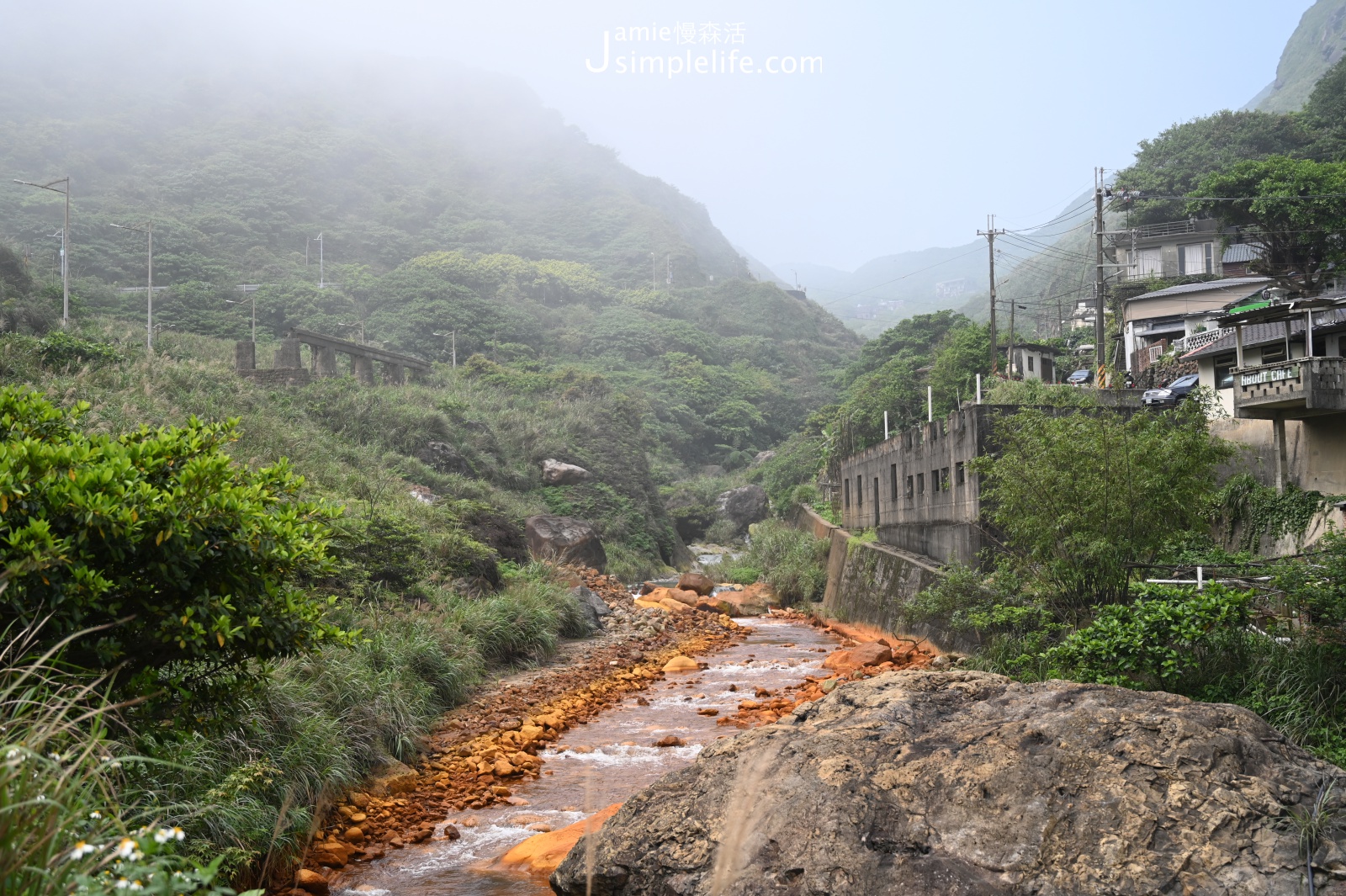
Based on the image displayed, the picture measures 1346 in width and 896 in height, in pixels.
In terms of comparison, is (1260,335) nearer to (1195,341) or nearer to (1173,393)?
(1173,393)

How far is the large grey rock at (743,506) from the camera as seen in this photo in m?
47.5

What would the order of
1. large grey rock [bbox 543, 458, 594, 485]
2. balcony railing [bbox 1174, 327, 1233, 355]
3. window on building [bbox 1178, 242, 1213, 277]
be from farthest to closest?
window on building [bbox 1178, 242, 1213, 277]
large grey rock [bbox 543, 458, 594, 485]
balcony railing [bbox 1174, 327, 1233, 355]

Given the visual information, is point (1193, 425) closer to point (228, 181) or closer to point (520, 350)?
point (520, 350)

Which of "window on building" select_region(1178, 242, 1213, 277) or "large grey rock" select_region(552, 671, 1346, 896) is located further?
"window on building" select_region(1178, 242, 1213, 277)

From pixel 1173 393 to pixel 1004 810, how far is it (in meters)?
25.0

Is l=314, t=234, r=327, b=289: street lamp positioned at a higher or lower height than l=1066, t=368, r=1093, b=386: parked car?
higher

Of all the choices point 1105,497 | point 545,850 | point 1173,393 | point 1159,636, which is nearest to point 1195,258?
point 1173,393

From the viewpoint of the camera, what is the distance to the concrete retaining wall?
18016mm

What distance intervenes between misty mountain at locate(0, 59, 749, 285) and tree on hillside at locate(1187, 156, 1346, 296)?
58.5m

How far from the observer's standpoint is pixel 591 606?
20.9 meters

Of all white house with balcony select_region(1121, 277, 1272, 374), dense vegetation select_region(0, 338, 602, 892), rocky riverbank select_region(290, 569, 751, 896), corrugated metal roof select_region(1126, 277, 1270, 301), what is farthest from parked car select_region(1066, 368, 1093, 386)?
dense vegetation select_region(0, 338, 602, 892)

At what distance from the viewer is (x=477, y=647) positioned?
1437 centimetres

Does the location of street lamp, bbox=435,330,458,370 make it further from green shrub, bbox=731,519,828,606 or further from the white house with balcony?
the white house with balcony

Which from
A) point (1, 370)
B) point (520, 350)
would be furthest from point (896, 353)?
point (1, 370)
